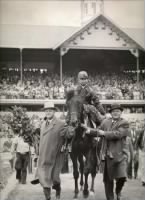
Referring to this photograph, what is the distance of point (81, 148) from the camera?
2715 mm

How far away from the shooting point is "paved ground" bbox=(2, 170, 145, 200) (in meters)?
2.54

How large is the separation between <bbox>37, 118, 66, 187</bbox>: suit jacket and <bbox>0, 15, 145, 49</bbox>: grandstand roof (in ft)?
2.21

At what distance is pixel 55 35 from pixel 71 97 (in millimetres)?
531

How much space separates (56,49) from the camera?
275 cm

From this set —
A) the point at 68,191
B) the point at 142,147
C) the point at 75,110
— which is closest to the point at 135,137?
the point at 142,147

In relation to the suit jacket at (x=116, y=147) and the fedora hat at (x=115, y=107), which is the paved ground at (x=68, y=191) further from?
the fedora hat at (x=115, y=107)

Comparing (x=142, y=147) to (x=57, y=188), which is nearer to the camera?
(x=57, y=188)

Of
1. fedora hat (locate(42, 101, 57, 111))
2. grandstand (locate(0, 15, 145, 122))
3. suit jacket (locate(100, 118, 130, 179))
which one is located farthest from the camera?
grandstand (locate(0, 15, 145, 122))

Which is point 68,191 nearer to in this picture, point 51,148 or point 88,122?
point 51,148

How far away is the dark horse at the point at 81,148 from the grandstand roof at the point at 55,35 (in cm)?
50

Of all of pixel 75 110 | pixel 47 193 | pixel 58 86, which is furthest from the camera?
pixel 58 86

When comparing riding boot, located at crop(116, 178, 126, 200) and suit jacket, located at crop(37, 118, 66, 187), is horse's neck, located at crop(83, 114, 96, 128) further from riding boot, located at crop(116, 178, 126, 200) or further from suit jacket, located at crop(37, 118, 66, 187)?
riding boot, located at crop(116, 178, 126, 200)

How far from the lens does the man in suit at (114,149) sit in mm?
2457

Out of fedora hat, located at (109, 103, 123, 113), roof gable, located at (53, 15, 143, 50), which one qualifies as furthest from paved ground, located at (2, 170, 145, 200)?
roof gable, located at (53, 15, 143, 50)
